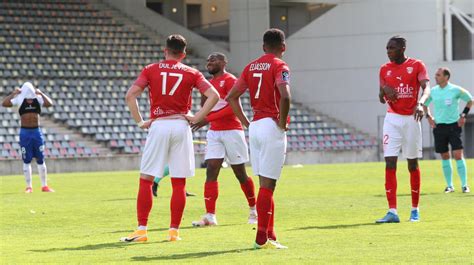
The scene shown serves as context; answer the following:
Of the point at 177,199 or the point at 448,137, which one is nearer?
the point at 177,199

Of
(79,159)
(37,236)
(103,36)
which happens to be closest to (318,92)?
(103,36)

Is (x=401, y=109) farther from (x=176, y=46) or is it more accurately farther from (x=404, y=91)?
(x=176, y=46)

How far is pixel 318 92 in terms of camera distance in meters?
49.2

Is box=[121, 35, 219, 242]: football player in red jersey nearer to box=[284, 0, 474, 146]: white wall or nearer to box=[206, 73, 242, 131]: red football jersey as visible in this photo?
box=[206, 73, 242, 131]: red football jersey

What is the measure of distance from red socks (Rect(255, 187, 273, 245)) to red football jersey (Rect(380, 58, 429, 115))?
4.01 m

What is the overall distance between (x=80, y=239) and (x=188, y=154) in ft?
5.93

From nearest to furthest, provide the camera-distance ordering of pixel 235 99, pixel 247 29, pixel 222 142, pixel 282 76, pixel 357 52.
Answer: pixel 282 76 → pixel 235 99 → pixel 222 142 → pixel 357 52 → pixel 247 29

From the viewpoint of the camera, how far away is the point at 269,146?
11086mm

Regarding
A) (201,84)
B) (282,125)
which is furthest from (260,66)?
(201,84)

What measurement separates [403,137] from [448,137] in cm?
657

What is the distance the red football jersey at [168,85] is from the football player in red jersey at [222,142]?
265cm

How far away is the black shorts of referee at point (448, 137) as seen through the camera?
20.7 m

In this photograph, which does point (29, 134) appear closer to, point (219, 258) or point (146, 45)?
point (219, 258)

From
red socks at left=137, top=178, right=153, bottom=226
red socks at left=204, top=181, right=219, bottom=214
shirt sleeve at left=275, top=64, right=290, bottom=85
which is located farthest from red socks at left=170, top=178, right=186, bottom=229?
red socks at left=204, top=181, right=219, bottom=214
